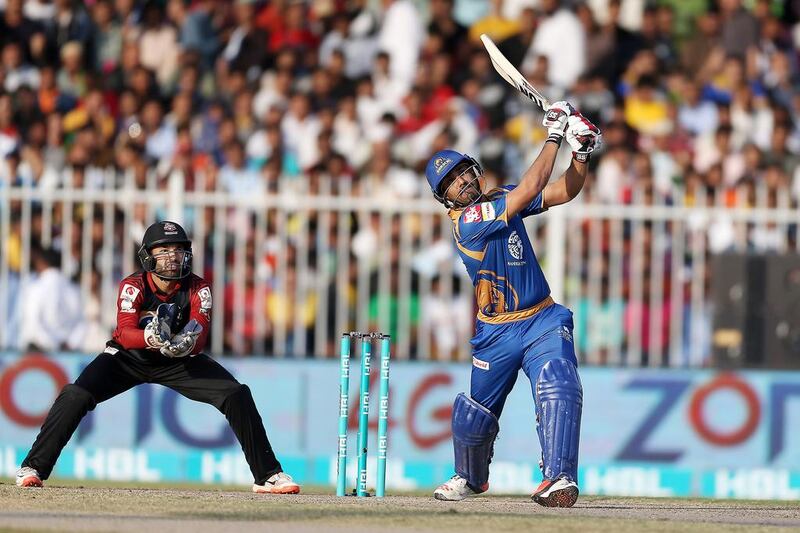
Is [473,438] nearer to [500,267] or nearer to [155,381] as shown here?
[500,267]

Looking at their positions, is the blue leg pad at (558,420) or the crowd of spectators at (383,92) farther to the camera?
the crowd of spectators at (383,92)

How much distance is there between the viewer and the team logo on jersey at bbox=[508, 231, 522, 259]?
10.8 m

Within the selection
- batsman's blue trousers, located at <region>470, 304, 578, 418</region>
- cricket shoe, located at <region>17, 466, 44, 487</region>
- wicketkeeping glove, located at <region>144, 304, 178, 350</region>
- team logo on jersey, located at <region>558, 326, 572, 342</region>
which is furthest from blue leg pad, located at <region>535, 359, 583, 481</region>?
cricket shoe, located at <region>17, 466, 44, 487</region>

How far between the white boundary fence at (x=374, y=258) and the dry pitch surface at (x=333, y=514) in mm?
3808

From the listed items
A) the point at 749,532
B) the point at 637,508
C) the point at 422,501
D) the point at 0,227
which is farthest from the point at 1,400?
the point at 749,532

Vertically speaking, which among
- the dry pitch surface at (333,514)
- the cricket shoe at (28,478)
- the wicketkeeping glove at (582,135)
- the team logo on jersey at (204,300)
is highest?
the wicketkeeping glove at (582,135)

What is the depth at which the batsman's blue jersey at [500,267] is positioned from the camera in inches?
424

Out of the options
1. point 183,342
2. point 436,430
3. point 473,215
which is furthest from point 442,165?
point 436,430

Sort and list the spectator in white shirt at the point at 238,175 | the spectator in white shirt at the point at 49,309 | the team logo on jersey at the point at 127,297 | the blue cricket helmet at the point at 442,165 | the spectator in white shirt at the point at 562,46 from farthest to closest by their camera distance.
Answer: the spectator in white shirt at the point at 562,46, the spectator in white shirt at the point at 238,175, the spectator in white shirt at the point at 49,309, the team logo on jersey at the point at 127,297, the blue cricket helmet at the point at 442,165

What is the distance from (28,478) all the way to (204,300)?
5.31 ft

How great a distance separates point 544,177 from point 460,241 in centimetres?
74

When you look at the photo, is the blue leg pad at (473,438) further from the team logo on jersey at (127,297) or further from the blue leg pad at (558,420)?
the team logo on jersey at (127,297)

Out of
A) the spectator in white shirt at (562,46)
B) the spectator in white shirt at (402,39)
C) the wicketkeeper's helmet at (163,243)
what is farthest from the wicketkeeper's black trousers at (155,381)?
the spectator in white shirt at (562,46)

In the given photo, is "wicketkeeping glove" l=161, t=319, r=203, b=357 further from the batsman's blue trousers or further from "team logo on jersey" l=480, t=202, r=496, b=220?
"team logo on jersey" l=480, t=202, r=496, b=220
